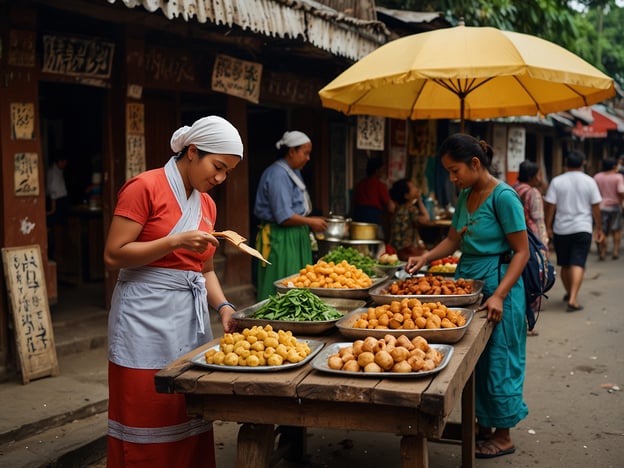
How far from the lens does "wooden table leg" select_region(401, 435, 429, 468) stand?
2.65 meters

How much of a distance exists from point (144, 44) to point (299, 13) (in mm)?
1704

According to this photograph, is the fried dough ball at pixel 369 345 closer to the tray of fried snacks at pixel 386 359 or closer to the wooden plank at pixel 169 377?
the tray of fried snacks at pixel 386 359

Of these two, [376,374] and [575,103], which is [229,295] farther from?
[376,374]

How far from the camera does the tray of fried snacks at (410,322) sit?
3.21m

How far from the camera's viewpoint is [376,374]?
2.63m

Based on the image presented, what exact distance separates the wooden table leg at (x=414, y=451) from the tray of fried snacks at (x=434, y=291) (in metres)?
1.43

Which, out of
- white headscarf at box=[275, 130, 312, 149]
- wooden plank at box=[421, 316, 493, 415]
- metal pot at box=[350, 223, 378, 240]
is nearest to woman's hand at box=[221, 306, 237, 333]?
wooden plank at box=[421, 316, 493, 415]

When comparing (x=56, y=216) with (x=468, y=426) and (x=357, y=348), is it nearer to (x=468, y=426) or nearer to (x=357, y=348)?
(x=468, y=426)

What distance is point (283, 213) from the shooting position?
609cm

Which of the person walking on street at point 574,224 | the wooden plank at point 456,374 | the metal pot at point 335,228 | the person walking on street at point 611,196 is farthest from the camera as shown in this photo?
the person walking on street at point 611,196

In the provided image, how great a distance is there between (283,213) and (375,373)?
3.57 metres

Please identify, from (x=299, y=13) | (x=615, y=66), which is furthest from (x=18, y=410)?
(x=615, y=66)

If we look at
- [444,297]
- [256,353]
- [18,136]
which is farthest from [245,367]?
[18,136]

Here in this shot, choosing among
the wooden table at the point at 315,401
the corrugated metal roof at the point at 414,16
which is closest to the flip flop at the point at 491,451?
the wooden table at the point at 315,401
